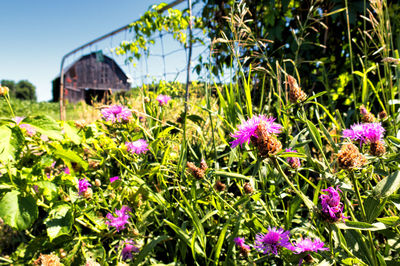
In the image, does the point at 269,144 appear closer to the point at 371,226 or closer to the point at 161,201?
the point at 371,226

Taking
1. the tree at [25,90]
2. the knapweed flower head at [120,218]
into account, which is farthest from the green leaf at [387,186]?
the tree at [25,90]

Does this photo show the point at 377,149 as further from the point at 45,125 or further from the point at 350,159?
the point at 45,125

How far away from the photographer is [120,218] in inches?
32.2

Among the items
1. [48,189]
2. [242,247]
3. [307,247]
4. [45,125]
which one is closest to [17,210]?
[48,189]

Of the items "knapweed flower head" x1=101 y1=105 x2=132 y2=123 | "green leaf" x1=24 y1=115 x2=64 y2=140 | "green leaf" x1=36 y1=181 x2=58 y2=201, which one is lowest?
"green leaf" x1=36 y1=181 x2=58 y2=201

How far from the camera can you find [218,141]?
1.40 meters

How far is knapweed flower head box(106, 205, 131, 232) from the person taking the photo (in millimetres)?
795

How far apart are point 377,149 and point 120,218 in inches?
28.7

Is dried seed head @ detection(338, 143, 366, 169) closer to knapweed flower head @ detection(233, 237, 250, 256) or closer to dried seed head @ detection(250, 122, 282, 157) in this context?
dried seed head @ detection(250, 122, 282, 157)

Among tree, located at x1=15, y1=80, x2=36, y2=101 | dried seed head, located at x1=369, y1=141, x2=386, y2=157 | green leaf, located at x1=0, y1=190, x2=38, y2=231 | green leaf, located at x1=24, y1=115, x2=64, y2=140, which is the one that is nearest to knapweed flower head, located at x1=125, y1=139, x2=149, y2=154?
green leaf, located at x1=24, y1=115, x2=64, y2=140

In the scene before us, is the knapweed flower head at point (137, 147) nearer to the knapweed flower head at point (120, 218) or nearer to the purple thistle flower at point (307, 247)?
the knapweed flower head at point (120, 218)

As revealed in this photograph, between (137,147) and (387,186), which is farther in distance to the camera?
(137,147)

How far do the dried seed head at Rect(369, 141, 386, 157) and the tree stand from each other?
68506 mm

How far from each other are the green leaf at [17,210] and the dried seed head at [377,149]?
0.89 metres
